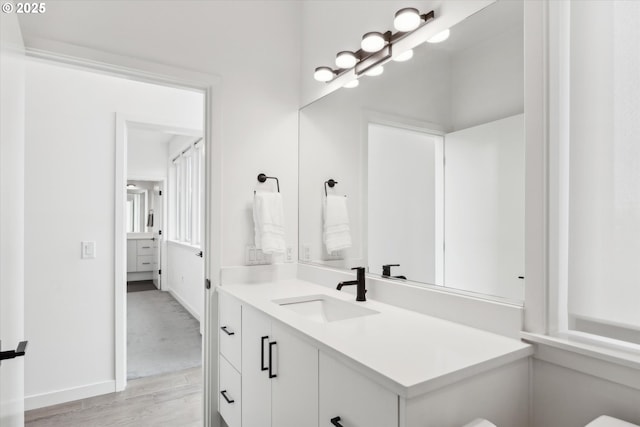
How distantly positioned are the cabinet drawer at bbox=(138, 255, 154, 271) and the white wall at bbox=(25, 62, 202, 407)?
547cm

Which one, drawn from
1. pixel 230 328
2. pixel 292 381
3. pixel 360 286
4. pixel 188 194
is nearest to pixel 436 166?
pixel 360 286

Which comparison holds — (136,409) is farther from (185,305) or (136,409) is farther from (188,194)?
(188,194)

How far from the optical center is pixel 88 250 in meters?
2.56

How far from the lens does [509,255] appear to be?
45.8 inches

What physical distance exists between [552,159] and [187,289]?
4.74 meters

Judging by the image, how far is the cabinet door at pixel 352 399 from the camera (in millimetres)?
841

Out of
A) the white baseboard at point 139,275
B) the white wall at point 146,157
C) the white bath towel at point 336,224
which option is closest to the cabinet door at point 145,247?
the white baseboard at point 139,275

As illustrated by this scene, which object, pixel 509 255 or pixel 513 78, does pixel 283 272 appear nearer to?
pixel 509 255

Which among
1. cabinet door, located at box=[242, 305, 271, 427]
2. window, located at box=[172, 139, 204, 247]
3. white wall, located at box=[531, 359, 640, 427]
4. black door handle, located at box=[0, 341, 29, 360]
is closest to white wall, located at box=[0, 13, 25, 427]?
black door handle, located at box=[0, 341, 29, 360]

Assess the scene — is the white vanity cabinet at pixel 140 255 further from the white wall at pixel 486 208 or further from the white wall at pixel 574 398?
the white wall at pixel 574 398

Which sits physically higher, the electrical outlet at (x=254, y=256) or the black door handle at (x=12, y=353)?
the electrical outlet at (x=254, y=256)

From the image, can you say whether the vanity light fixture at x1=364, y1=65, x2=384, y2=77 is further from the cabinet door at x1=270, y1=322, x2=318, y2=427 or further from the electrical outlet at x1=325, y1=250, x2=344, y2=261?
the cabinet door at x1=270, y1=322, x2=318, y2=427

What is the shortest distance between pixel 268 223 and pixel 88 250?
1463mm

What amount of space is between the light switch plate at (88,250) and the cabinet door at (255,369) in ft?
5.18
